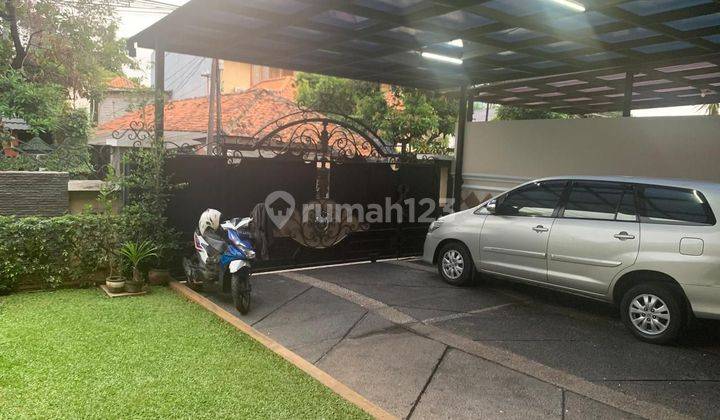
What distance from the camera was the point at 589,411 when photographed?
3586mm

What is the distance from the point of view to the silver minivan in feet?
15.2

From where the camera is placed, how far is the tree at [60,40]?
10883 millimetres

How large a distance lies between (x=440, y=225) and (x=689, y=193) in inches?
123

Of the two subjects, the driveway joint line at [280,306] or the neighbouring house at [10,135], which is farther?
the neighbouring house at [10,135]

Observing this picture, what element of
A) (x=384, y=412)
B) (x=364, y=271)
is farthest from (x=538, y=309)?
(x=384, y=412)

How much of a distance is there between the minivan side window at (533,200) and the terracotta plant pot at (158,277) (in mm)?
4229

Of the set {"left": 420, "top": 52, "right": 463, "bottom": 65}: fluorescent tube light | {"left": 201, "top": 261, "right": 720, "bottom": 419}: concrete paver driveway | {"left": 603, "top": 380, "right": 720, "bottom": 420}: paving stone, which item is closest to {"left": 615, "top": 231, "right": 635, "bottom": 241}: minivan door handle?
{"left": 201, "top": 261, "right": 720, "bottom": 419}: concrete paver driveway

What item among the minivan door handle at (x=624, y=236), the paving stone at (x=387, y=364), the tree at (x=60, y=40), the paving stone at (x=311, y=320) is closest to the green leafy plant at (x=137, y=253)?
the paving stone at (x=311, y=320)

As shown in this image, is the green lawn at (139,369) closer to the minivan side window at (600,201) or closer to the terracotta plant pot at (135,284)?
the terracotta plant pot at (135,284)

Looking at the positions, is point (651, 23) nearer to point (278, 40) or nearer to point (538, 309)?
point (538, 309)

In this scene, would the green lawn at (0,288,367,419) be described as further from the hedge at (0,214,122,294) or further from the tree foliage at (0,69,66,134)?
the tree foliage at (0,69,66,134)

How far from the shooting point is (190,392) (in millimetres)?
3553

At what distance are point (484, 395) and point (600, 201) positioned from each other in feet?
9.14

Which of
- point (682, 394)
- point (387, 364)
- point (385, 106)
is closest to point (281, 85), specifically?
point (385, 106)
